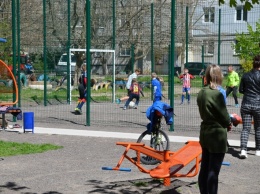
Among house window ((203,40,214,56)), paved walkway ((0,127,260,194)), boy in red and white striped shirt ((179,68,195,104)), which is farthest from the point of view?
house window ((203,40,214,56))

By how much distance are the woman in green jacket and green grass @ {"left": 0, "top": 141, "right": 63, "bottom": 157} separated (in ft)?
16.6

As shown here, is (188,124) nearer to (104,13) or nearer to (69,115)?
(69,115)

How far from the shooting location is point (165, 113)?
933 centimetres

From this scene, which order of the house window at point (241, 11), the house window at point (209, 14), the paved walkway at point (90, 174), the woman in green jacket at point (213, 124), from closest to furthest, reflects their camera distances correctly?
the woman in green jacket at point (213, 124), the house window at point (241, 11), the paved walkway at point (90, 174), the house window at point (209, 14)

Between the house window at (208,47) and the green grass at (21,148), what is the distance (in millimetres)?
12956

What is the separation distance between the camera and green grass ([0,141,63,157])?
1051cm

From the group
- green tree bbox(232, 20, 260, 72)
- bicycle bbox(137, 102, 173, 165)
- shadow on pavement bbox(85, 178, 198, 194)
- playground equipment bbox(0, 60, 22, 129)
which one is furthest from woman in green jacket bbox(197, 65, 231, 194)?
green tree bbox(232, 20, 260, 72)

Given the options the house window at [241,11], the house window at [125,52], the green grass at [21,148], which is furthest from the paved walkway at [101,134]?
the house window at [125,52]

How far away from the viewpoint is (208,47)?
23.4 meters

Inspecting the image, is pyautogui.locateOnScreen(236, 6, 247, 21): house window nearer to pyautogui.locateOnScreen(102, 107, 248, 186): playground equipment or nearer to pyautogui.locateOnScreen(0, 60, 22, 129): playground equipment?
pyautogui.locateOnScreen(102, 107, 248, 186): playground equipment

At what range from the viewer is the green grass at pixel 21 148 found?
10.5 metres

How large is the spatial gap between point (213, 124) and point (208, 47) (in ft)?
57.4

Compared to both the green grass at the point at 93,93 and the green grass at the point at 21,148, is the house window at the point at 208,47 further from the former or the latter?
the green grass at the point at 21,148

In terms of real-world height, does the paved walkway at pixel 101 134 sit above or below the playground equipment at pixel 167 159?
below
